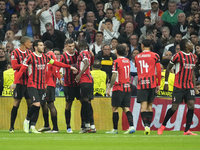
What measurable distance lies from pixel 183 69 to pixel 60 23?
856 cm

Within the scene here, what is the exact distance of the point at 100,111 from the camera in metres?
13.0

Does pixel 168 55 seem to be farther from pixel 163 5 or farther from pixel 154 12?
pixel 163 5

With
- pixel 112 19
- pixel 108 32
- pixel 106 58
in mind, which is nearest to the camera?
pixel 106 58

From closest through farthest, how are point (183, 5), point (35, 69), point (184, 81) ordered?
point (184, 81)
point (35, 69)
point (183, 5)

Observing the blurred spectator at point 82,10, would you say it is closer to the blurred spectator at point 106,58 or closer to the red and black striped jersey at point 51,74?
the blurred spectator at point 106,58

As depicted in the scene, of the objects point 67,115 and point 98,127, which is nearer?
point 67,115

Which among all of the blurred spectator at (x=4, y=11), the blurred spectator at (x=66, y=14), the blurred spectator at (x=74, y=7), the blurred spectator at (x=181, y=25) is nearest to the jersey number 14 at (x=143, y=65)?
the blurred spectator at (x=181, y=25)

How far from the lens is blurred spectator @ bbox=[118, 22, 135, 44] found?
16078mm

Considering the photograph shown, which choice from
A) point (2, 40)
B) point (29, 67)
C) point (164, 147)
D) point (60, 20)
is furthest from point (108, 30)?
point (164, 147)

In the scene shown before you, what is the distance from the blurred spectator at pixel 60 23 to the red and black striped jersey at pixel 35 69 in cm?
716

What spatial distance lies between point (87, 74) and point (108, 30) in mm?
6349

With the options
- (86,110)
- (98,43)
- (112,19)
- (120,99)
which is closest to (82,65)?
(86,110)

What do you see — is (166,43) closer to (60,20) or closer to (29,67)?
(60,20)

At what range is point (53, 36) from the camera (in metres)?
16.5
